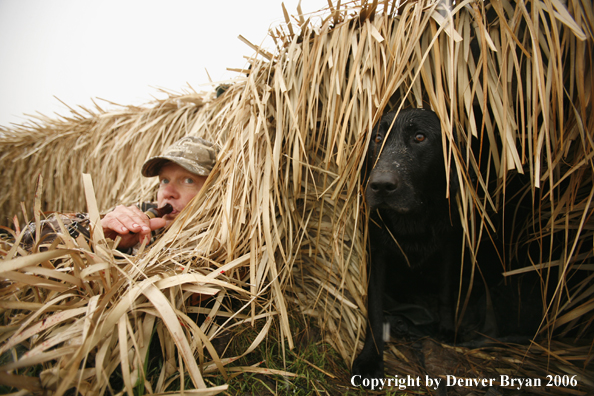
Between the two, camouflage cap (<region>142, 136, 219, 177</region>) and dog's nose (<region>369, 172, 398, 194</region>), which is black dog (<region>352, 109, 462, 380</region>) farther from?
camouflage cap (<region>142, 136, 219, 177</region>)

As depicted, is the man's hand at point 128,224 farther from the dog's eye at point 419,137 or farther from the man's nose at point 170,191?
the dog's eye at point 419,137

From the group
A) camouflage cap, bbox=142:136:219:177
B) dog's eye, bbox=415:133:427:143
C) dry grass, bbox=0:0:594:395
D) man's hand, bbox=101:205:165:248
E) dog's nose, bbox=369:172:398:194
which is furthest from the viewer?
camouflage cap, bbox=142:136:219:177

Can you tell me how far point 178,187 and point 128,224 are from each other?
20.1 inches

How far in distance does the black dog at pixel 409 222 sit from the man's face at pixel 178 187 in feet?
3.95

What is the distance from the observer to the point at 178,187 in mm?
1859

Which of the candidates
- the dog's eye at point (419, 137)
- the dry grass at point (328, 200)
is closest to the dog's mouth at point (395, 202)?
the dry grass at point (328, 200)

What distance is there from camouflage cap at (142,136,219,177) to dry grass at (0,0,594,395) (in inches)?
10.8

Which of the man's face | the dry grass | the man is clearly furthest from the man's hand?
the man's face

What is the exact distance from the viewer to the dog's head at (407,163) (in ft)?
3.60

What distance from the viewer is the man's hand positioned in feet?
4.57

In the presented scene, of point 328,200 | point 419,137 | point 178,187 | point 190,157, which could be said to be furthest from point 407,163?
point 178,187

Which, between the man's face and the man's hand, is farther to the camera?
the man's face

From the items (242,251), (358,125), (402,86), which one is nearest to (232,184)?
(242,251)

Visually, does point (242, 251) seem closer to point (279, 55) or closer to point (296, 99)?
point (296, 99)
